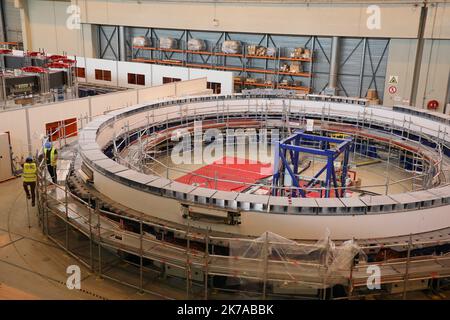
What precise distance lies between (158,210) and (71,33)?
1120 inches

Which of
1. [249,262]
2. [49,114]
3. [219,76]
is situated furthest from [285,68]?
[249,262]

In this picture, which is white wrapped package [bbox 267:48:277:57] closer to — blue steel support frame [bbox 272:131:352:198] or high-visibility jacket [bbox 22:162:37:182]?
blue steel support frame [bbox 272:131:352:198]

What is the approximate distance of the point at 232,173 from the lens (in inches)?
670

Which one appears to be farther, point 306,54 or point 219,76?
point 306,54

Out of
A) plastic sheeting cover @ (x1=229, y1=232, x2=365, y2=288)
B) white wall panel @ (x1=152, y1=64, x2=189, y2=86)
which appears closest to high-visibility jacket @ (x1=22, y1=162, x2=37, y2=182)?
plastic sheeting cover @ (x1=229, y1=232, x2=365, y2=288)

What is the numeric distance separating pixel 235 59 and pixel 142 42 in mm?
6831

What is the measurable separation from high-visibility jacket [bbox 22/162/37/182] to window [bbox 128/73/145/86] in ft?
46.3

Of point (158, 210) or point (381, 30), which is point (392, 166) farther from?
point (158, 210)

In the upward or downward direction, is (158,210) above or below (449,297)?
above

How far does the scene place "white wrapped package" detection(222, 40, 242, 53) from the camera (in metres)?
27.6

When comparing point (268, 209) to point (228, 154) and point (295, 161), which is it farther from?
point (228, 154)

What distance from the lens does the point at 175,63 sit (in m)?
30.2

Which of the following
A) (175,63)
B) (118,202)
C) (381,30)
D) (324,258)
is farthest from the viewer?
(175,63)

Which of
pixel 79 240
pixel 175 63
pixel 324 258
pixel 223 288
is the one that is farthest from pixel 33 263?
pixel 175 63
